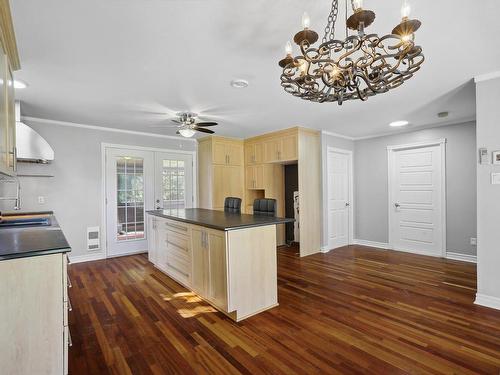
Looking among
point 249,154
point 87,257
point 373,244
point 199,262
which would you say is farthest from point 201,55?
point 373,244

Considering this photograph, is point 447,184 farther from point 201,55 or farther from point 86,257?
point 86,257

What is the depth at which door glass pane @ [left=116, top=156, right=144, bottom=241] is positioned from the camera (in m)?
4.86

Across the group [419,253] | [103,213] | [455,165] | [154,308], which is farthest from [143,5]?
[419,253]

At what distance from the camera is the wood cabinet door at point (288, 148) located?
189 inches

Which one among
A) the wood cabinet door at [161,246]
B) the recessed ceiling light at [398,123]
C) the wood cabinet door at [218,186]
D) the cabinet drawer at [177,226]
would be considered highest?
the recessed ceiling light at [398,123]

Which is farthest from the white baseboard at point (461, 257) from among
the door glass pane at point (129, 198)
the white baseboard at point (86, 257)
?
the white baseboard at point (86, 257)

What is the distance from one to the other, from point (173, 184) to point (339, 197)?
3.56m

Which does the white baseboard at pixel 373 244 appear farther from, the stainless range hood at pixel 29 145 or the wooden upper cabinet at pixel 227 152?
the stainless range hood at pixel 29 145

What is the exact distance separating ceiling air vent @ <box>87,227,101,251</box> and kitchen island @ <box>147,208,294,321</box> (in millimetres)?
2286

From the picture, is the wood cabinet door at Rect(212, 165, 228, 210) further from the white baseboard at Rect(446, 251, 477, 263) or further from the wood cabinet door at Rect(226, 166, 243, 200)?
the white baseboard at Rect(446, 251, 477, 263)

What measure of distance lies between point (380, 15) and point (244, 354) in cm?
259

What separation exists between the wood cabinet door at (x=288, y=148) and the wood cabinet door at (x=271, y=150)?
129 mm

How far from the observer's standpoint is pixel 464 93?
3.13 meters

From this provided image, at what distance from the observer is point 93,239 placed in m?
4.58
